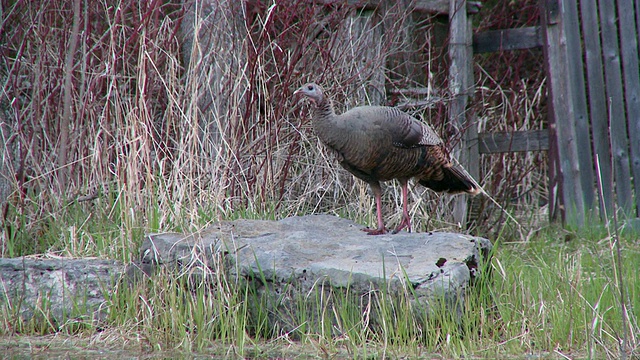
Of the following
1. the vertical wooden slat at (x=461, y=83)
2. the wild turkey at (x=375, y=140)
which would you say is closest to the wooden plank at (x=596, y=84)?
the vertical wooden slat at (x=461, y=83)

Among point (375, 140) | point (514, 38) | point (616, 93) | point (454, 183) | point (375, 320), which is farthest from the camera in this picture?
point (514, 38)

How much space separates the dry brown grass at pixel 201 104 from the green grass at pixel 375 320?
779 mm

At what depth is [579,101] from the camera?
19.4 ft

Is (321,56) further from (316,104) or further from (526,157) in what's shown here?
(526,157)

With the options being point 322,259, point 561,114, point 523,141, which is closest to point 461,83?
point 523,141

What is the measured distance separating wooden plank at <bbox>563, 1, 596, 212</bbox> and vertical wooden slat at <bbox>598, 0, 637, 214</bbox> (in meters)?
0.20

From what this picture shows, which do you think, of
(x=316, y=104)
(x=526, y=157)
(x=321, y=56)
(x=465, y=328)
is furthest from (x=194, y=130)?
(x=526, y=157)

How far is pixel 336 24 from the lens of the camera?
5.89 m

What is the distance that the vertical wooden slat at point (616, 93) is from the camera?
5.80 m

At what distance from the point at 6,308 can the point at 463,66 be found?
3.93 m

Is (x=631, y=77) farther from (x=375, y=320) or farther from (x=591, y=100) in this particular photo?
(x=375, y=320)

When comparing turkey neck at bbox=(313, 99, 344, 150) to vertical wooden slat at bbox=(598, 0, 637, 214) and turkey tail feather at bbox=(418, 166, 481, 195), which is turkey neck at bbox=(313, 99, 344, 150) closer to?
turkey tail feather at bbox=(418, 166, 481, 195)

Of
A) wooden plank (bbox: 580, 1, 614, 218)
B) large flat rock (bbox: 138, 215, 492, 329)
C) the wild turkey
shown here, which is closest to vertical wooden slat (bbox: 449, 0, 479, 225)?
wooden plank (bbox: 580, 1, 614, 218)

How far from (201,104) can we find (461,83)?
7.07 ft
